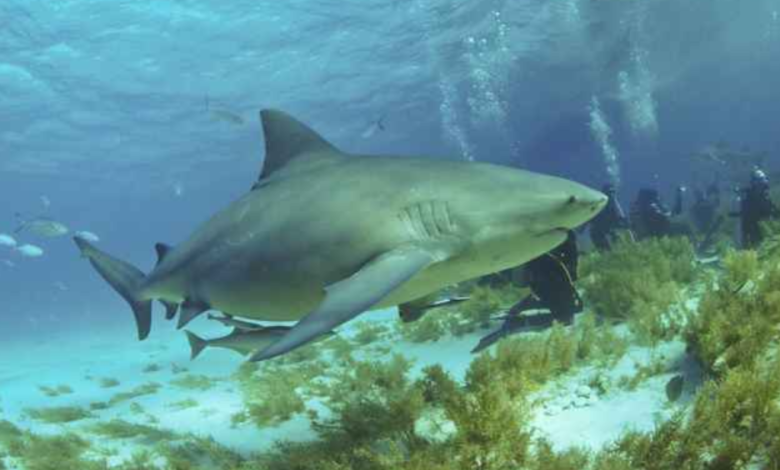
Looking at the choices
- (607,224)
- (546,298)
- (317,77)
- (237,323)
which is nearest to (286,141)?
(237,323)

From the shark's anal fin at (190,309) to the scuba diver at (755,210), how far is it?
7911 millimetres

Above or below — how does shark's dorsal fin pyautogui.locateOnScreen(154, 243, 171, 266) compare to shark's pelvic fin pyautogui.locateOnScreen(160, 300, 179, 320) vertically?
above

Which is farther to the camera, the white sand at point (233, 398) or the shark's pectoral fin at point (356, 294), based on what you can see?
the white sand at point (233, 398)

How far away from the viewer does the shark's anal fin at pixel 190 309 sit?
4566 mm

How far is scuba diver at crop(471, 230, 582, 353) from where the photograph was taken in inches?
261

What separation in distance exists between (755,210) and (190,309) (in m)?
8.36

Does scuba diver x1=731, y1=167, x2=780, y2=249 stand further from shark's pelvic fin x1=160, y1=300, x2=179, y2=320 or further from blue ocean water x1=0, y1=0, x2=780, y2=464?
blue ocean water x1=0, y1=0, x2=780, y2=464

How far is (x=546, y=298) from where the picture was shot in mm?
6758

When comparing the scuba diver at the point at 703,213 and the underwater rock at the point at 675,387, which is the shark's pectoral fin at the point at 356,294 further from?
the scuba diver at the point at 703,213

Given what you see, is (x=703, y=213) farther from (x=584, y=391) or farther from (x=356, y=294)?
(x=356, y=294)

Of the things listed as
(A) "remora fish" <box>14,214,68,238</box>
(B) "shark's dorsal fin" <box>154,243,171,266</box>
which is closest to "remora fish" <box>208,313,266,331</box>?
(B) "shark's dorsal fin" <box>154,243,171,266</box>

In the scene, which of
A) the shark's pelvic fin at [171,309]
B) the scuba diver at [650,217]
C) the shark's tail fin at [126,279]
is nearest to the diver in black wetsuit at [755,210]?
the scuba diver at [650,217]

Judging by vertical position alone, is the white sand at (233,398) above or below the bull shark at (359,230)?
below

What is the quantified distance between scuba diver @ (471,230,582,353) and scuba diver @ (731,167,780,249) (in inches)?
152
